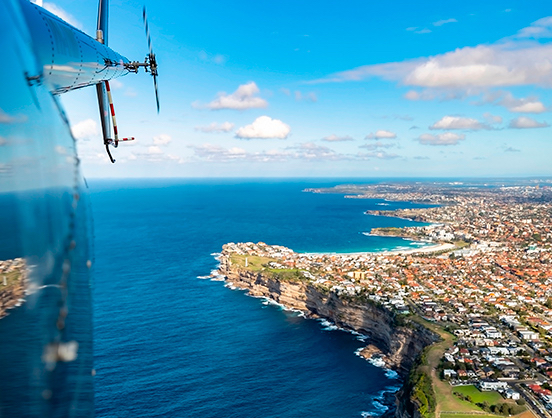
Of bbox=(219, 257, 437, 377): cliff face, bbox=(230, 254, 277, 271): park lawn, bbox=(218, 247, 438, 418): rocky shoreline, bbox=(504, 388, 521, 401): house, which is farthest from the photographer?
bbox=(230, 254, 277, 271): park lawn

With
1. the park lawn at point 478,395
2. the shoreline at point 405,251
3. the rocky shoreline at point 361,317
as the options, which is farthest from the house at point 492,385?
the shoreline at point 405,251

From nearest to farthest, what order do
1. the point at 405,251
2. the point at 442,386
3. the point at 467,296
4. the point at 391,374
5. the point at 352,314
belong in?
the point at 442,386 < the point at 391,374 < the point at 352,314 < the point at 467,296 < the point at 405,251

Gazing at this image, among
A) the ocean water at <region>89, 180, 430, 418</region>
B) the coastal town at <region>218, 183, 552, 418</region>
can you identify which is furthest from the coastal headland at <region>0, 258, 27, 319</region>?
the coastal town at <region>218, 183, 552, 418</region>

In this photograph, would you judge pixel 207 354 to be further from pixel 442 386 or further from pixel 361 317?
pixel 442 386

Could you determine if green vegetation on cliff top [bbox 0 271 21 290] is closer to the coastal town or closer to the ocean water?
the ocean water

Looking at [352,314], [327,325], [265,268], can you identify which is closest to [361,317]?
[352,314]

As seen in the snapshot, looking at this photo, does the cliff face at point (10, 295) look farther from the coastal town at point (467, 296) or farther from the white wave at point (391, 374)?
the white wave at point (391, 374)
